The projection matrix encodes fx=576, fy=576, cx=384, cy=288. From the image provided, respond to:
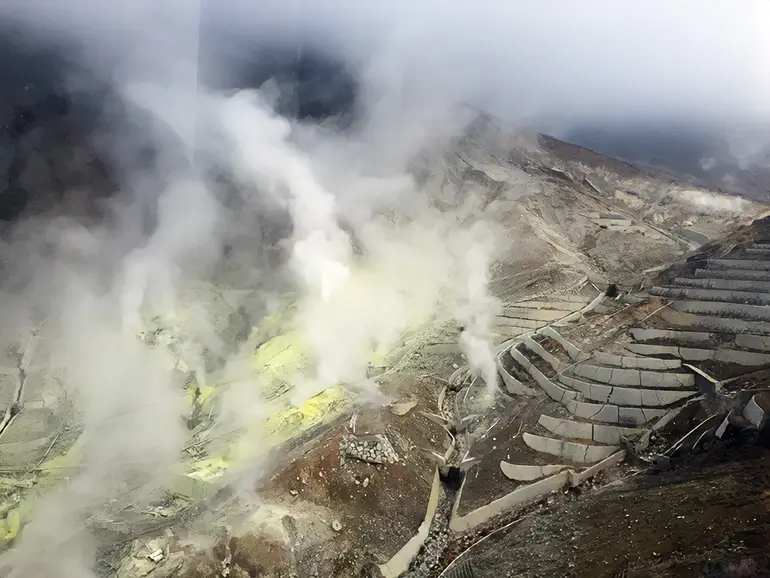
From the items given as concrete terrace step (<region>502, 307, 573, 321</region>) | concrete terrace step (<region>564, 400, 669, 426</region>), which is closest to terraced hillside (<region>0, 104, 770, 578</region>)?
concrete terrace step (<region>564, 400, 669, 426</region>)

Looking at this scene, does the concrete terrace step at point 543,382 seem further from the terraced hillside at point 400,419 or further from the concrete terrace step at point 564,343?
the concrete terrace step at point 564,343

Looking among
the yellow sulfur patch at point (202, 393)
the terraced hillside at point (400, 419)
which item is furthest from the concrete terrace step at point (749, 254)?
the yellow sulfur patch at point (202, 393)

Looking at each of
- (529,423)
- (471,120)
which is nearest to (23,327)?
(529,423)

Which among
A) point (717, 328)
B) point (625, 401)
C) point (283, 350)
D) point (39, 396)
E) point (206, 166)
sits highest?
point (206, 166)

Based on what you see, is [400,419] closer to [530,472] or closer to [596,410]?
[530,472]

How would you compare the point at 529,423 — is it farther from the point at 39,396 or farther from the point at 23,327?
the point at 23,327

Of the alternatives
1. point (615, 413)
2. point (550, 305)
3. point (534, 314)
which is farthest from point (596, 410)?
point (550, 305)
